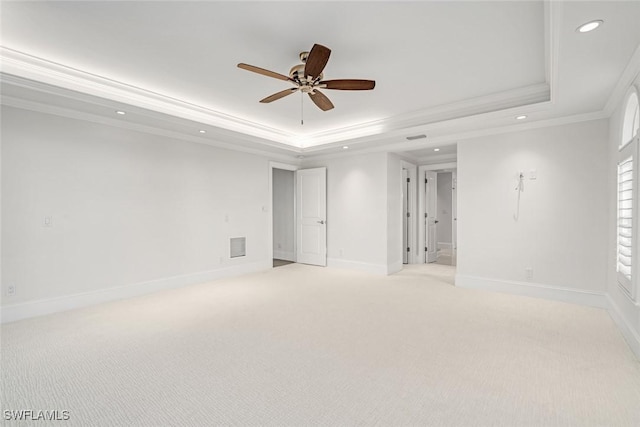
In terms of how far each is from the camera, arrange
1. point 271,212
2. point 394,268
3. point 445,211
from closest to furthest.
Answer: point 394,268
point 271,212
point 445,211

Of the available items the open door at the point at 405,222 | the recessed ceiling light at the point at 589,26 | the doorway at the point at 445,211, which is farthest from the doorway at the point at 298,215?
the doorway at the point at 445,211

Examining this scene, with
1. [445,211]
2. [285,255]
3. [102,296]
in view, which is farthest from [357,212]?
[445,211]

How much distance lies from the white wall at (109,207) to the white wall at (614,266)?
524cm

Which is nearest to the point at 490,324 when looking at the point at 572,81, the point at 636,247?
the point at 636,247

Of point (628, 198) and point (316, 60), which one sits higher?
point (316, 60)

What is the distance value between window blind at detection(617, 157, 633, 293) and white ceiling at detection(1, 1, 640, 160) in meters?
0.86

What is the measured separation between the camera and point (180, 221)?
488 centimetres

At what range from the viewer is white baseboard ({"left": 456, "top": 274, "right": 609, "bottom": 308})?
154 inches

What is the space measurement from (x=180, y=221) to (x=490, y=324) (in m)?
4.47

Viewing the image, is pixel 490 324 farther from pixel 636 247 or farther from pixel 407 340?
pixel 636 247

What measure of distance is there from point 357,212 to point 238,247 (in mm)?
2406

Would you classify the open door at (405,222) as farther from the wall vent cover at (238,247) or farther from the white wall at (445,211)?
the wall vent cover at (238,247)

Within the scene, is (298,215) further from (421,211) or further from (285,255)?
(421,211)

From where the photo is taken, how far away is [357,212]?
6.16m
